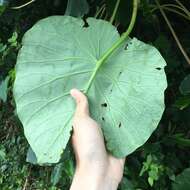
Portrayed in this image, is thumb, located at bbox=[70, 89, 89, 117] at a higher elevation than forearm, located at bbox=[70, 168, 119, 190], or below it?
higher

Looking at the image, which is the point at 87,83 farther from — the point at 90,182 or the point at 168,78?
the point at 168,78

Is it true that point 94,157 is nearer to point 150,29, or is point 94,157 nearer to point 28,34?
point 28,34

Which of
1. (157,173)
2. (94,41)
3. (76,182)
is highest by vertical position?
(94,41)

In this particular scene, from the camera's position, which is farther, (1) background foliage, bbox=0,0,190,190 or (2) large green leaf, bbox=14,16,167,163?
(1) background foliage, bbox=0,0,190,190

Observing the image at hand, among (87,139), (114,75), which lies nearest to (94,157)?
(87,139)

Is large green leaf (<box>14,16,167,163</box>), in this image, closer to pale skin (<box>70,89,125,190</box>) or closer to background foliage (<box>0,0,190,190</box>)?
pale skin (<box>70,89,125,190</box>)

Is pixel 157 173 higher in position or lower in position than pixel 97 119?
lower

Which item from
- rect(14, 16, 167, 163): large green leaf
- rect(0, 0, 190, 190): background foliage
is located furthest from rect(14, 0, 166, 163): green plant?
rect(0, 0, 190, 190): background foliage

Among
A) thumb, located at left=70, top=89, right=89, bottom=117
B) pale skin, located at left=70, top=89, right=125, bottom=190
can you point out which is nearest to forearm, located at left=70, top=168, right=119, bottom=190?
pale skin, located at left=70, top=89, right=125, bottom=190
